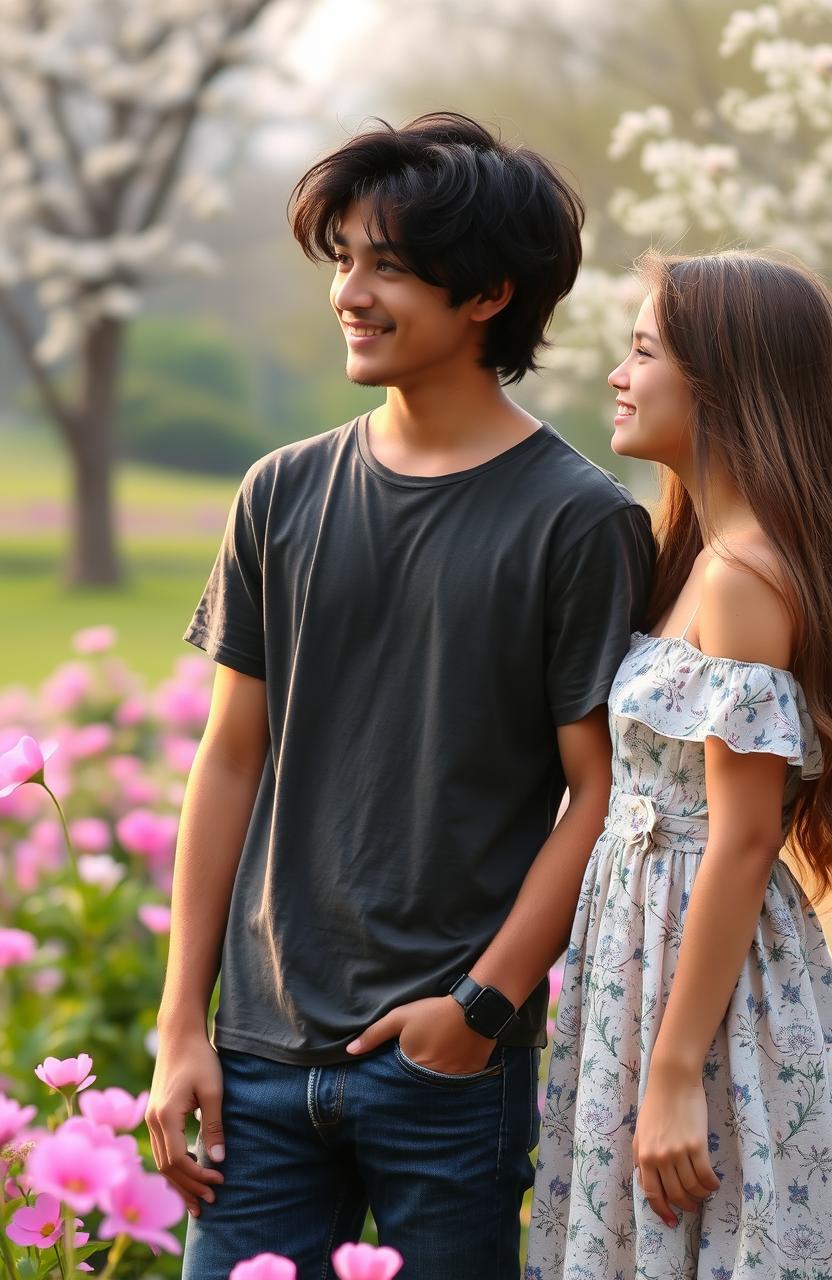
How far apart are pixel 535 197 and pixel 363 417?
0.30m

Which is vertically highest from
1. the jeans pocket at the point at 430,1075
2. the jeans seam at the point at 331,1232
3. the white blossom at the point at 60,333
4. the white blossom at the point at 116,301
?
the white blossom at the point at 116,301

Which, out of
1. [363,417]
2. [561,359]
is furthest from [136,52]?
[363,417]

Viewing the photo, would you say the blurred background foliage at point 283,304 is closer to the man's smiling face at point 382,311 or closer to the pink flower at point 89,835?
the man's smiling face at point 382,311

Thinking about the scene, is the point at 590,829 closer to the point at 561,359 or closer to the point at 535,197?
the point at 535,197

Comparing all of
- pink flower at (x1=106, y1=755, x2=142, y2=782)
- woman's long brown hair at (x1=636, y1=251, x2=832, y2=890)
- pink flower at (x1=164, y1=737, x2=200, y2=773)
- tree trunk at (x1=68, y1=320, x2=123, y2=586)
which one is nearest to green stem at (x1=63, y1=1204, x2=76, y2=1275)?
woman's long brown hair at (x1=636, y1=251, x2=832, y2=890)

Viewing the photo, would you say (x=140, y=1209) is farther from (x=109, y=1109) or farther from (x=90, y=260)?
(x=90, y=260)

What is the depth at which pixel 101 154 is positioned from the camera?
382 inches

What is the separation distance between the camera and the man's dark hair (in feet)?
4.95

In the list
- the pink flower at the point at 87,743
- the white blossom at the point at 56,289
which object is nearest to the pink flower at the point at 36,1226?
the pink flower at the point at 87,743

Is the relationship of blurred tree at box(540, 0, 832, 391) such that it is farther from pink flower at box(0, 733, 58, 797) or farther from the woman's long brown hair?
pink flower at box(0, 733, 58, 797)

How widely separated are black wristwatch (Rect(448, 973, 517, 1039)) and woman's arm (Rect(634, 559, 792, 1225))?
0.15 meters

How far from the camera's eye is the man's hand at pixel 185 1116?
1552 mm

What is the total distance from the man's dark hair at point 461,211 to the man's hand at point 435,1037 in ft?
2.20

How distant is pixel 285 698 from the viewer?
63.6 inches
